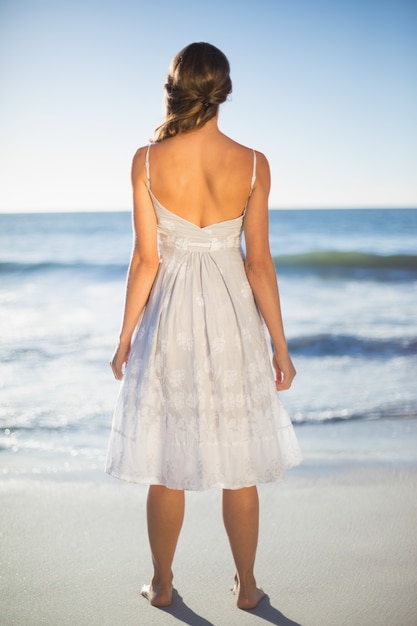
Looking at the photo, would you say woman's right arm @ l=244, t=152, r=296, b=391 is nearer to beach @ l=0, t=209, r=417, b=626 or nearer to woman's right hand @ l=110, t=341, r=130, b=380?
woman's right hand @ l=110, t=341, r=130, b=380

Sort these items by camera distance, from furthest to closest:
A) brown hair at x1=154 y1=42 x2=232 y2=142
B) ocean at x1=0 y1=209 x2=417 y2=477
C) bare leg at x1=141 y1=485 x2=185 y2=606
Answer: ocean at x1=0 y1=209 x2=417 y2=477
bare leg at x1=141 y1=485 x2=185 y2=606
brown hair at x1=154 y1=42 x2=232 y2=142

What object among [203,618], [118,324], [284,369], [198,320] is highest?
[198,320]

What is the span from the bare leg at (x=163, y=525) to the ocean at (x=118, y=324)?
1.27 m

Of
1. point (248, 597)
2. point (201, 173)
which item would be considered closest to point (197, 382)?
point (201, 173)

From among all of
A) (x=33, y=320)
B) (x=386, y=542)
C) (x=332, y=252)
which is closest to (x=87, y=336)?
(x=33, y=320)

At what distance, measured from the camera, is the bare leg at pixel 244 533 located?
2111 mm

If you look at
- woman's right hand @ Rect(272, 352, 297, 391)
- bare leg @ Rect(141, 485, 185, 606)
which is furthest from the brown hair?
bare leg @ Rect(141, 485, 185, 606)

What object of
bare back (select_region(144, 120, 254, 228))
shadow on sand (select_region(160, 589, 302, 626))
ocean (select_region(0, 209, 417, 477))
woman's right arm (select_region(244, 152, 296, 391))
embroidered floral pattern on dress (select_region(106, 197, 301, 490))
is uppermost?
bare back (select_region(144, 120, 254, 228))

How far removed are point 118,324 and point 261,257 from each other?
21.0 ft

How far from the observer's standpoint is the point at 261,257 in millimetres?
2055

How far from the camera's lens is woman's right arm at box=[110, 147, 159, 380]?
2.01 metres

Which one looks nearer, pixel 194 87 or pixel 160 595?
pixel 194 87

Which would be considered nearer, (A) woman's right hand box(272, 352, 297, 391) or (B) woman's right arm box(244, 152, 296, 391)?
(B) woman's right arm box(244, 152, 296, 391)

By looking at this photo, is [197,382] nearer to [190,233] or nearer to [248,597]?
[190,233]
